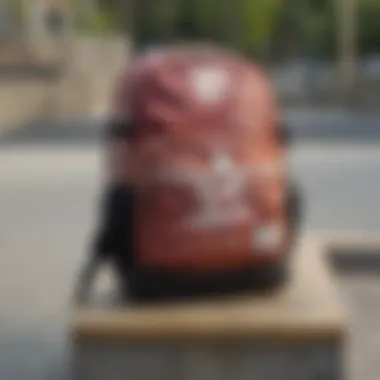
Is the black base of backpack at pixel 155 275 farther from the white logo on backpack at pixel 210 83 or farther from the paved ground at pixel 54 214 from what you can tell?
the paved ground at pixel 54 214

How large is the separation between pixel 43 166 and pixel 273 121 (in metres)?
12.9

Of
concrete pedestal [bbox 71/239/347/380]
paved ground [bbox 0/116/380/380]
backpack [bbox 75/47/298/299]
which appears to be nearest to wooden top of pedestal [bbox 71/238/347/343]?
concrete pedestal [bbox 71/239/347/380]

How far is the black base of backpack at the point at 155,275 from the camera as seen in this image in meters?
5.51

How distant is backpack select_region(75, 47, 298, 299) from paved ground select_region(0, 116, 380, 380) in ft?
3.71

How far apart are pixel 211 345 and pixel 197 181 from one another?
0.64 meters

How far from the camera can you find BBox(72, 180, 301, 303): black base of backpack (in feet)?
18.1

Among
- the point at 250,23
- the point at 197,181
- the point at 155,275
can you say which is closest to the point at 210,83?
the point at 197,181

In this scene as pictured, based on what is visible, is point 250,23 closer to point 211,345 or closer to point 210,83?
point 210,83

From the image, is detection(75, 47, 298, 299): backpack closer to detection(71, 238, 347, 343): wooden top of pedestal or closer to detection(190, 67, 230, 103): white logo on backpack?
detection(190, 67, 230, 103): white logo on backpack

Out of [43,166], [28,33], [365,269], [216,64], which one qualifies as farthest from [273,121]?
[28,33]

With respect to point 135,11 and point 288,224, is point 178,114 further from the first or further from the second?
point 135,11

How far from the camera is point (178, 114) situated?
17.8 feet

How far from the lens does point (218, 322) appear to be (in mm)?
5258

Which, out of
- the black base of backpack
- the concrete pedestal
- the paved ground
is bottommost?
the paved ground
